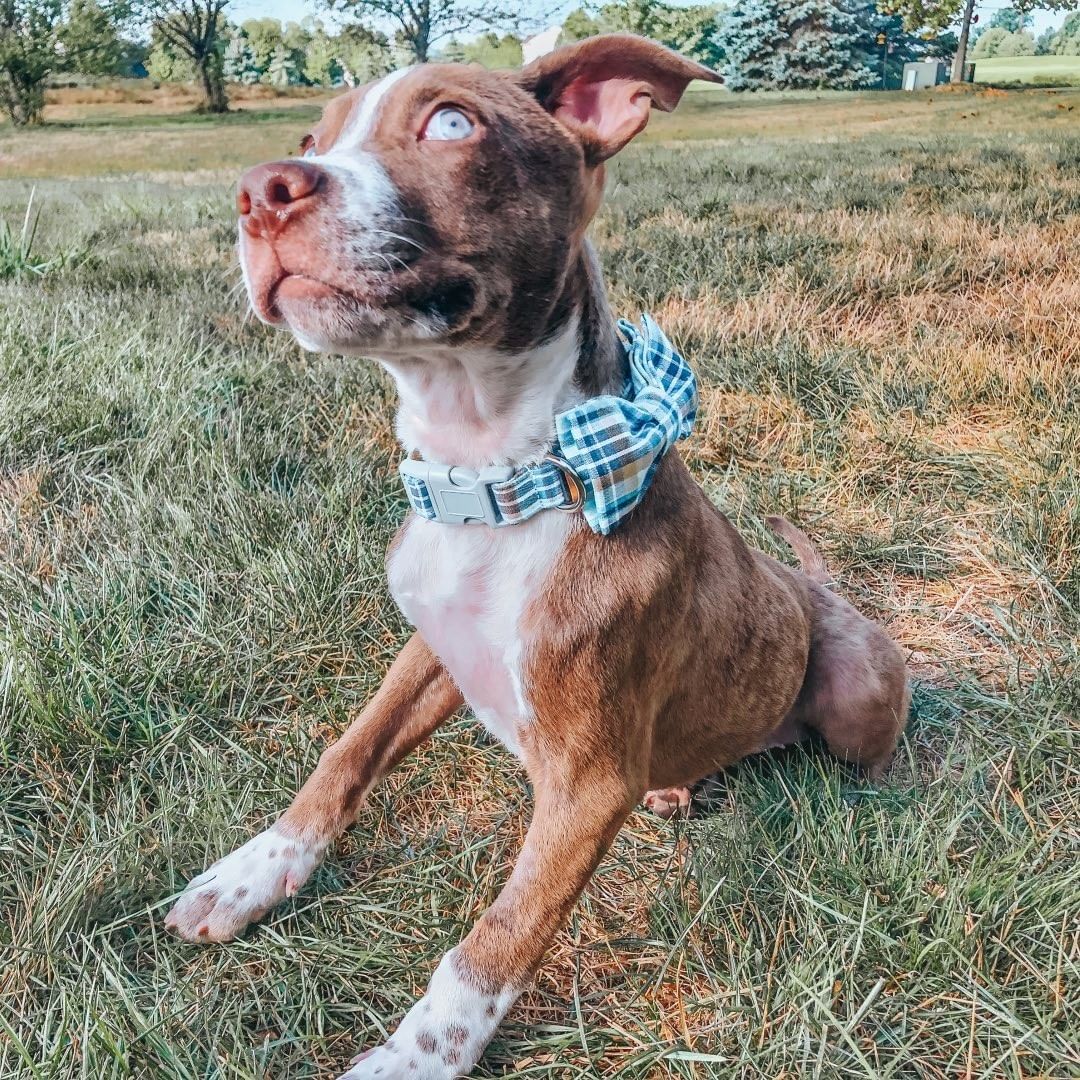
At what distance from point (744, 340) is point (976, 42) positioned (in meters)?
1.61

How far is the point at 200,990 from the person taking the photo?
5.34ft

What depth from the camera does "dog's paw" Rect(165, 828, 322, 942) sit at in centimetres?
172

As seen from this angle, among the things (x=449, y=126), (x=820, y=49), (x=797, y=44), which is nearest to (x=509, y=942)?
(x=449, y=126)

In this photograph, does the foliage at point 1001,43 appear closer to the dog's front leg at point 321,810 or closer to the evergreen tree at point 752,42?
the evergreen tree at point 752,42

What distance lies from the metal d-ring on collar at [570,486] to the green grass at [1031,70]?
12.6 feet

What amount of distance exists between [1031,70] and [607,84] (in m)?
3.72

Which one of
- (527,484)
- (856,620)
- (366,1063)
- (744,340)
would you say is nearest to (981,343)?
(744,340)

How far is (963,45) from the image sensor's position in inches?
163

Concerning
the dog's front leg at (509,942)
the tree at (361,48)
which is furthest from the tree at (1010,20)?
the dog's front leg at (509,942)

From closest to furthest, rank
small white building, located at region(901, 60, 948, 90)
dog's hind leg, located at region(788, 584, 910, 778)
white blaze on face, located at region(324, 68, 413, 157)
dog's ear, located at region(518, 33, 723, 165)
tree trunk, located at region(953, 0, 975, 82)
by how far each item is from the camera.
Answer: white blaze on face, located at region(324, 68, 413, 157)
dog's ear, located at region(518, 33, 723, 165)
dog's hind leg, located at region(788, 584, 910, 778)
tree trunk, located at region(953, 0, 975, 82)
small white building, located at region(901, 60, 948, 90)

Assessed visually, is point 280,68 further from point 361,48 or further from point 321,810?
point 321,810

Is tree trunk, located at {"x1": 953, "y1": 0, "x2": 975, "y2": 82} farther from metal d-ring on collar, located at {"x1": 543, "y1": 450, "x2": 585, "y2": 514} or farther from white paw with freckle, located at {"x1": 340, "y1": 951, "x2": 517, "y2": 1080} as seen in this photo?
white paw with freckle, located at {"x1": 340, "y1": 951, "x2": 517, "y2": 1080}

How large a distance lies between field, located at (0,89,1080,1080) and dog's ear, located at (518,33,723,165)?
1329mm

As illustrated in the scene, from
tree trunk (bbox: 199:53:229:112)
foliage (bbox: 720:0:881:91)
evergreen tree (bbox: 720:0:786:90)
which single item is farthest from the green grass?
tree trunk (bbox: 199:53:229:112)
